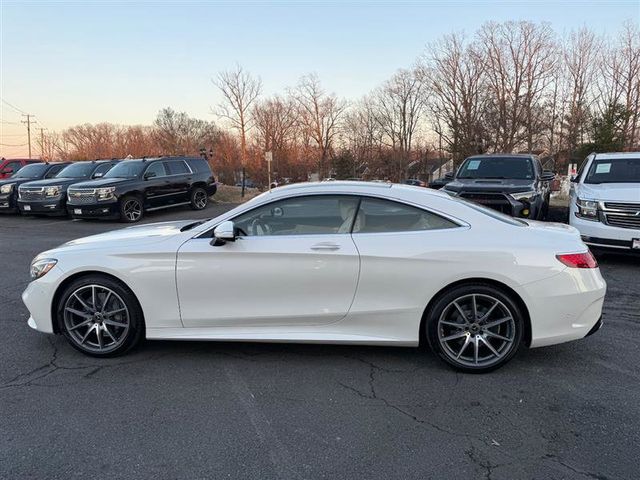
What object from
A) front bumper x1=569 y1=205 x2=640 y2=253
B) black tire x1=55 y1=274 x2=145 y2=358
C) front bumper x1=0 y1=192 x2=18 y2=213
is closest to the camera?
black tire x1=55 y1=274 x2=145 y2=358

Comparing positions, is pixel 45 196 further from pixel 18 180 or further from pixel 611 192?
pixel 611 192

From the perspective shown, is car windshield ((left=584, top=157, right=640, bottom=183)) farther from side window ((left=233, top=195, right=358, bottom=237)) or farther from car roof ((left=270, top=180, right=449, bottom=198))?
side window ((left=233, top=195, right=358, bottom=237))

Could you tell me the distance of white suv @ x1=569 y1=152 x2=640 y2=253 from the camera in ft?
23.3

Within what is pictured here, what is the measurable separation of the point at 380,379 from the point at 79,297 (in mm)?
2619

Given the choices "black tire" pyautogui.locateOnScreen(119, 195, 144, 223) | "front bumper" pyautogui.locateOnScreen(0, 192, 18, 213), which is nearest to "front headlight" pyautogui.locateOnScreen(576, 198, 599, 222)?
"black tire" pyautogui.locateOnScreen(119, 195, 144, 223)

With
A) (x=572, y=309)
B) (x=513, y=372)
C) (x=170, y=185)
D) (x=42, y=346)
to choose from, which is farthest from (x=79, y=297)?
(x=170, y=185)

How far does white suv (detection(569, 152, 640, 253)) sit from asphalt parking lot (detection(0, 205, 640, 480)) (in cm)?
326

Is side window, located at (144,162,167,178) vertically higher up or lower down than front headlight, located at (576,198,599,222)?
higher up

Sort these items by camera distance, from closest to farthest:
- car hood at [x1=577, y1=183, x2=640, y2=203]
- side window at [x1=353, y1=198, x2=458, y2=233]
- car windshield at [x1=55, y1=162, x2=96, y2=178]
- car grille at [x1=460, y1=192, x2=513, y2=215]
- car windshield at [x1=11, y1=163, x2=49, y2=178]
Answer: side window at [x1=353, y1=198, x2=458, y2=233], car hood at [x1=577, y1=183, x2=640, y2=203], car grille at [x1=460, y1=192, x2=513, y2=215], car windshield at [x1=55, y1=162, x2=96, y2=178], car windshield at [x1=11, y1=163, x2=49, y2=178]

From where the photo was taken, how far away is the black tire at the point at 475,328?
3654mm

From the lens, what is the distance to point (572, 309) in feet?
11.9

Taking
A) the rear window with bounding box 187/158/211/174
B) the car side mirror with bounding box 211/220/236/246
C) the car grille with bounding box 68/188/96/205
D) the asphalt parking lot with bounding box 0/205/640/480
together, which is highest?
the rear window with bounding box 187/158/211/174

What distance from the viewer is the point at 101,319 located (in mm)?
4031

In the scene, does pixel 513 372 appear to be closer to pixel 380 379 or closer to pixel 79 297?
pixel 380 379
